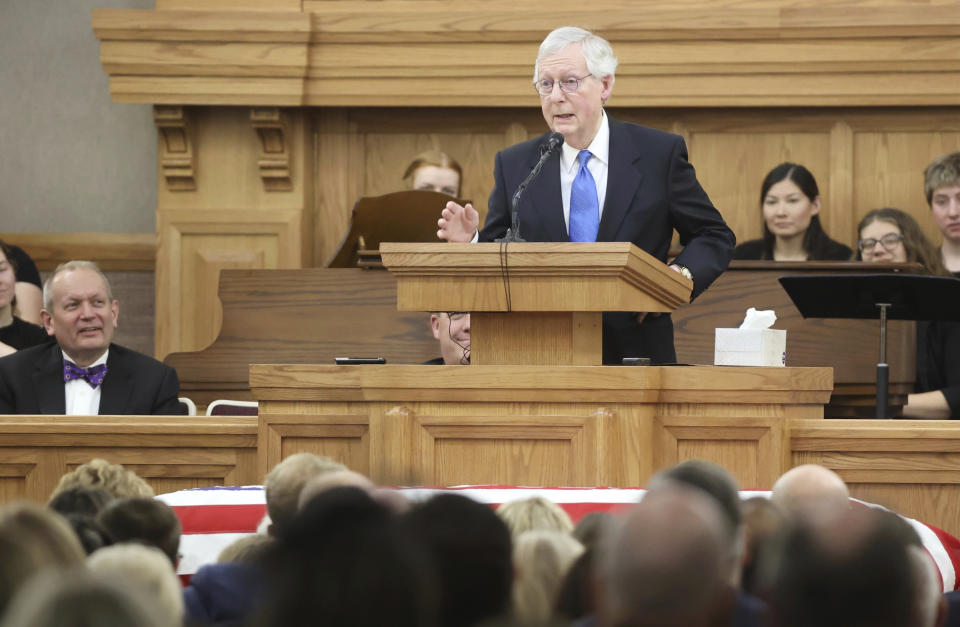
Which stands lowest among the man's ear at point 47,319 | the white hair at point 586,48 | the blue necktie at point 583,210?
the man's ear at point 47,319

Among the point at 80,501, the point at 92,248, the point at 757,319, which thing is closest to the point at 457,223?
the point at 757,319

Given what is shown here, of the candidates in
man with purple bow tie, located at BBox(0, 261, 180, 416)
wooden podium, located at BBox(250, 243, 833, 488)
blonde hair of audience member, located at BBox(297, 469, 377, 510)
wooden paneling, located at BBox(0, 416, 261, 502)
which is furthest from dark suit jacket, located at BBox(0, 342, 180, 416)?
blonde hair of audience member, located at BBox(297, 469, 377, 510)

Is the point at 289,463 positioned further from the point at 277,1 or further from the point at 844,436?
the point at 277,1

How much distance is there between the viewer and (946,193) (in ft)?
17.6

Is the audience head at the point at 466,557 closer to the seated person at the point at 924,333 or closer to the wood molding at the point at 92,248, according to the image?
the seated person at the point at 924,333

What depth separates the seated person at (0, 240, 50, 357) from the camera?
17.6ft

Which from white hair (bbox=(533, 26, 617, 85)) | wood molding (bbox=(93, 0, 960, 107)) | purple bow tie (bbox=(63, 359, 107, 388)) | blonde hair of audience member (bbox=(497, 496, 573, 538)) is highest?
wood molding (bbox=(93, 0, 960, 107))

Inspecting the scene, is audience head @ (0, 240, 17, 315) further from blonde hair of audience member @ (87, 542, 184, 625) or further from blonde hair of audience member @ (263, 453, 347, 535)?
blonde hair of audience member @ (87, 542, 184, 625)

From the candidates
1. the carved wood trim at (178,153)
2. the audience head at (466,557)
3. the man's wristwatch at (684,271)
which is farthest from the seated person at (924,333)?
the audience head at (466,557)

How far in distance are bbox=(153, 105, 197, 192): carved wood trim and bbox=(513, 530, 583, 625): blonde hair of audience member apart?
5.29 meters

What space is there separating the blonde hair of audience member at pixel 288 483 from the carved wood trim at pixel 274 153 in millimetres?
4659

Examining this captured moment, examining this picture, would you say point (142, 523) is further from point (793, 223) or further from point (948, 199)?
point (793, 223)

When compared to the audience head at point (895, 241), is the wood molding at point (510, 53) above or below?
above

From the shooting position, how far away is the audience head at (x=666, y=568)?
1182mm
